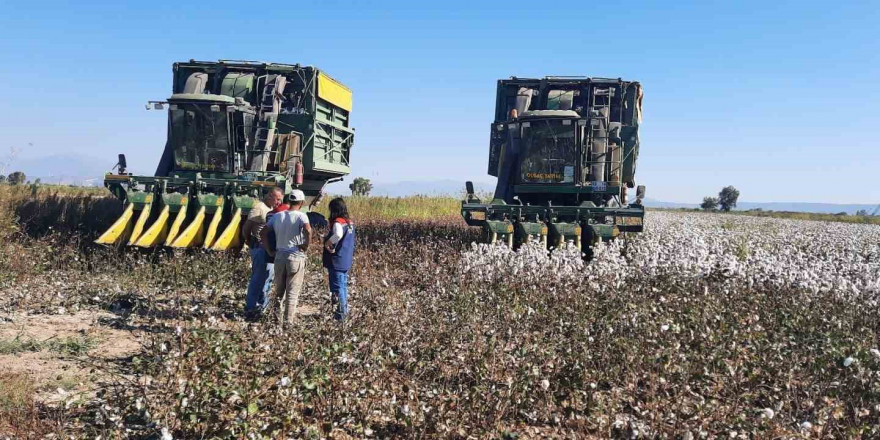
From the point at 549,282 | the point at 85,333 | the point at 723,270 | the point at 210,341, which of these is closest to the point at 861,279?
the point at 723,270

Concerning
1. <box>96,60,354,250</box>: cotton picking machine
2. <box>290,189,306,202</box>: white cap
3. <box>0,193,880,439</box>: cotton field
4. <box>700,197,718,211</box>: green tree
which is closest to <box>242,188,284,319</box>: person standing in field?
<box>0,193,880,439</box>: cotton field

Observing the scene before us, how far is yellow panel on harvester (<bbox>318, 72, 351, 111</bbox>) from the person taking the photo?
1473 centimetres

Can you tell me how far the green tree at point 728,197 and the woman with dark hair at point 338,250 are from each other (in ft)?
303

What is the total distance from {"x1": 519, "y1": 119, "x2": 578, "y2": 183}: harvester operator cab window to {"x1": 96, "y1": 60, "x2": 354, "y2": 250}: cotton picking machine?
475 centimetres

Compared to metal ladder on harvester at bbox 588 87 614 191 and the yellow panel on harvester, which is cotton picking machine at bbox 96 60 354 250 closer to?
the yellow panel on harvester

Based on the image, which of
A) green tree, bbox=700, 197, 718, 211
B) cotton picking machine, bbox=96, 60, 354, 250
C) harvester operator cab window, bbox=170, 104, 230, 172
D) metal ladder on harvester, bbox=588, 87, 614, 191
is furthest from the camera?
green tree, bbox=700, 197, 718, 211

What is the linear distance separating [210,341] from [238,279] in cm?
504

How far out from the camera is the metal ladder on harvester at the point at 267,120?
13.5 metres

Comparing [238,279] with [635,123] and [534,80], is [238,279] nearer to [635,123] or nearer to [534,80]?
[534,80]

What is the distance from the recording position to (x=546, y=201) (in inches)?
573

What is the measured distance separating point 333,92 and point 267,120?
241 cm

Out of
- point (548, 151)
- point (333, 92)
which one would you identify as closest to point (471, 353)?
point (548, 151)

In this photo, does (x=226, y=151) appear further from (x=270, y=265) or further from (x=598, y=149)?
(x=598, y=149)

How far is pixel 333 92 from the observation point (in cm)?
1559
